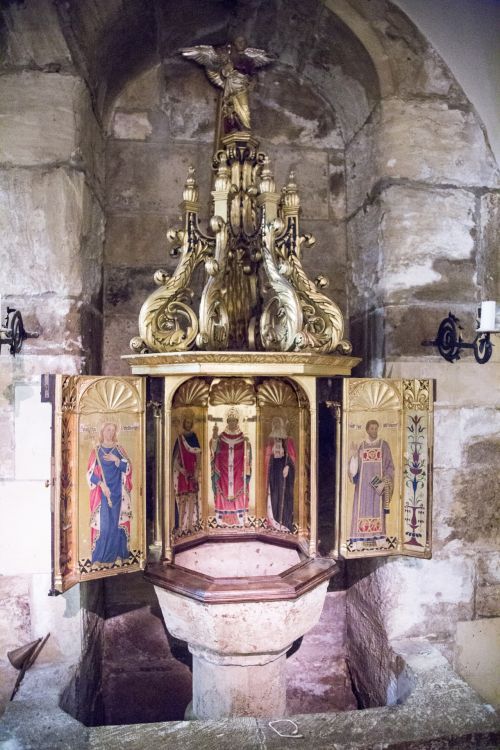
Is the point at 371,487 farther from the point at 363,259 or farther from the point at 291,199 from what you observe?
the point at 291,199

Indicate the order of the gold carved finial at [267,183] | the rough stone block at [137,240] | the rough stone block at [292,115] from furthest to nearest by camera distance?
the rough stone block at [292,115], the rough stone block at [137,240], the gold carved finial at [267,183]

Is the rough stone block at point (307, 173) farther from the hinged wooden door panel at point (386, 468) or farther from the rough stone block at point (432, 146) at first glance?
the hinged wooden door panel at point (386, 468)

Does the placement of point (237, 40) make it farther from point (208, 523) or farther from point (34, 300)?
point (208, 523)

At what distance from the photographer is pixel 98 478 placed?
7.51 feet

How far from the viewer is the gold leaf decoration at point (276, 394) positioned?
288 cm

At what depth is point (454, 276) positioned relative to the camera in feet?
9.21

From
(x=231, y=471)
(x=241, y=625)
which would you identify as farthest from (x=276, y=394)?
(x=241, y=625)

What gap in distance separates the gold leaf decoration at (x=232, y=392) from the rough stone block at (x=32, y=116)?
1.36 m

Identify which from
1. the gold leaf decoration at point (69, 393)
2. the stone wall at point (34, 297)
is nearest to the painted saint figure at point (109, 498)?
the gold leaf decoration at point (69, 393)

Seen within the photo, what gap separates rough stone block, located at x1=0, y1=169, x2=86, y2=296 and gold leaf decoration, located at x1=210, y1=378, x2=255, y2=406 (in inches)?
35.0

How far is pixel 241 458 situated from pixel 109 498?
0.89 meters

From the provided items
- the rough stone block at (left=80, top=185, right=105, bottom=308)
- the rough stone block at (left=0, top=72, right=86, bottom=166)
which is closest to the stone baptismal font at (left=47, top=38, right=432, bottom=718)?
the rough stone block at (left=80, top=185, right=105, bottom=308)

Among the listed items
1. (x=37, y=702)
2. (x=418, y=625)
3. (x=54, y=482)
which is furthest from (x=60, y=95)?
(x=418, y=625)

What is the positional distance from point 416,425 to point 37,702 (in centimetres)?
198
